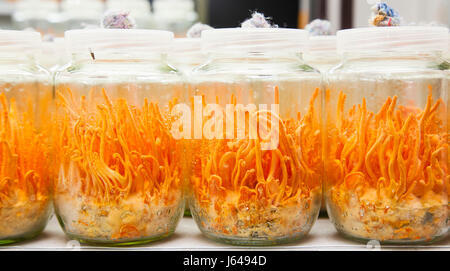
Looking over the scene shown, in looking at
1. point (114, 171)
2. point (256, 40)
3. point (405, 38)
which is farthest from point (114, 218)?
point (405, 38)

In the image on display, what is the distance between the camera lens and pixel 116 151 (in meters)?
0.66

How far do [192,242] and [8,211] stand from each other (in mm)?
240

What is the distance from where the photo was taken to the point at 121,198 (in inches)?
25.9

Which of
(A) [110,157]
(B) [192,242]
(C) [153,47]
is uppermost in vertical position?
(C) [153,47]

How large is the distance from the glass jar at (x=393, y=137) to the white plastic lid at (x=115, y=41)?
0.80 feet

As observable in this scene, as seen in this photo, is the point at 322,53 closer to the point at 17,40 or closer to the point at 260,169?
the point at 260,169

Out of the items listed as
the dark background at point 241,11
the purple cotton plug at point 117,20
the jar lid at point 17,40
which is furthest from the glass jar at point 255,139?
the dark background at point 241,11

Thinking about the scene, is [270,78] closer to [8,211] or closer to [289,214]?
[289,214]

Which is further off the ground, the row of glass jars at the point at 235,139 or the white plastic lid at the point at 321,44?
the white plastic lid at the point at 321,44

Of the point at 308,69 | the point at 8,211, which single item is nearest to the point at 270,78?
the point at 308,69

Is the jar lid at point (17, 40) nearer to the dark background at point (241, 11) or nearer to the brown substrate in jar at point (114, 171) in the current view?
the brown substrate in jar at point (114, 171)

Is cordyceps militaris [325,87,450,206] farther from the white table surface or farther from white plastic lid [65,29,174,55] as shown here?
white plastic lid [65,29,174,55]

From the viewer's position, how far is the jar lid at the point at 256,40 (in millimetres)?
645

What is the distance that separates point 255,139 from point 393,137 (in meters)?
0.17
